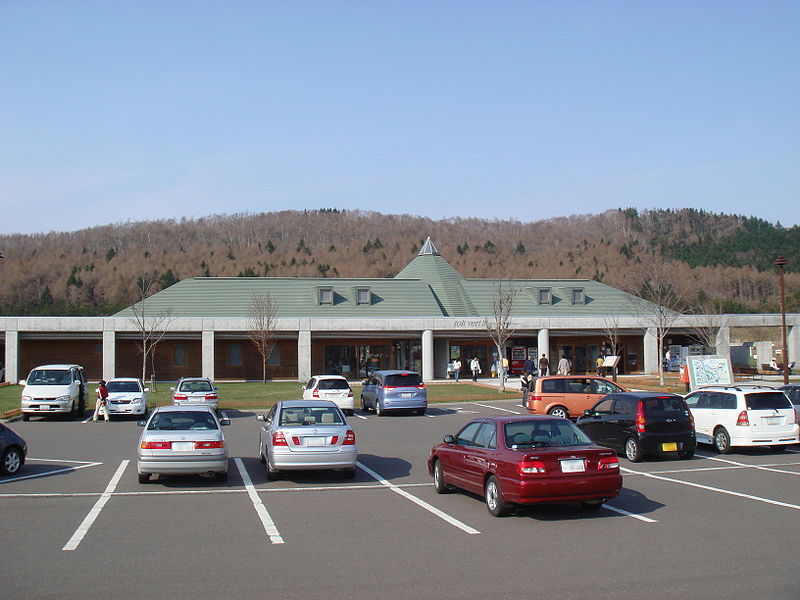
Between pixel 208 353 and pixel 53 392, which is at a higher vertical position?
pixel 208 353

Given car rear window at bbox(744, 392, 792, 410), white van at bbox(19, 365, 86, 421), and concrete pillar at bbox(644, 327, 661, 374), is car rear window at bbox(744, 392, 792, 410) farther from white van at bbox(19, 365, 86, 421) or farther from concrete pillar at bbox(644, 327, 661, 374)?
concrete pillar at bbox(644, 327, 661, 374)

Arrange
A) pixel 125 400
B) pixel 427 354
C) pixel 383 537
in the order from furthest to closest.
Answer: pixel 427 354 < pixel 125 400 < pixel 383 537

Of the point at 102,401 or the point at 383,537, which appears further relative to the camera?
the point at 102,401

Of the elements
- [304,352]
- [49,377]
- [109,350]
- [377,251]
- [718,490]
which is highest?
[377,251]

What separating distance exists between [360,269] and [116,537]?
12425 centimetres

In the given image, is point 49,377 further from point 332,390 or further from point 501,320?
point 501,320

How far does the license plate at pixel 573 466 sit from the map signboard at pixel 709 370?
18531 mm

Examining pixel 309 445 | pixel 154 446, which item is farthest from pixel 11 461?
pixel 309 445

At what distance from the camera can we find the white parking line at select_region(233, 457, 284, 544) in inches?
393

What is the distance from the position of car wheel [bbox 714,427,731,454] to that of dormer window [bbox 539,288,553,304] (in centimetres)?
3860

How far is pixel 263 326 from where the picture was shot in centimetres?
4834

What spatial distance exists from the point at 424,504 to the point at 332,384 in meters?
17.2

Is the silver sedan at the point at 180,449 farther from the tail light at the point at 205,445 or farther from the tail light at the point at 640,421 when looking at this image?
the tail light at the point at 640,421

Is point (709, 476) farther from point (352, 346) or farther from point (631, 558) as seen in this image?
point (352, 346)
